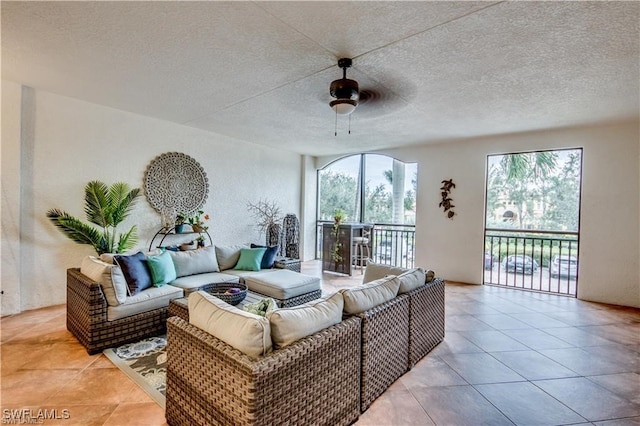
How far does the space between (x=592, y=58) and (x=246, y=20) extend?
2780 millimetres

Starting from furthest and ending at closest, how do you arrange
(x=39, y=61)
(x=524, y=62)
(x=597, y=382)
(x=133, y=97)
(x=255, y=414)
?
(x=133, y=97) < (x=39, y=61) < (x=524, y=62) < (x=597, y=382) < (x=255, y=414)

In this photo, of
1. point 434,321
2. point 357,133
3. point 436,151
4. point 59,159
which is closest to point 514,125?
point 436,151

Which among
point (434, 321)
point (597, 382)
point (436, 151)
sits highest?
point (436, 151)

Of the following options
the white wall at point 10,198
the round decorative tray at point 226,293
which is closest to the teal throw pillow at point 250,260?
the round decorative tray at point 226,293

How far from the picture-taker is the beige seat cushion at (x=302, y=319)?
1520 mm

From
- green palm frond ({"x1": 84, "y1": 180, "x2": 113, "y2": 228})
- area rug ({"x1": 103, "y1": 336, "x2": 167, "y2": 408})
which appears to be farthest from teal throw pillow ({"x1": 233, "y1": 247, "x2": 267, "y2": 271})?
green palm frond ({"x1": 84, "y1": 180, "x2": 113, "y2": 228})

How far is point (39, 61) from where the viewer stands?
274 cm

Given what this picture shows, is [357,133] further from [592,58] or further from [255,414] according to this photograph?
[255,414]

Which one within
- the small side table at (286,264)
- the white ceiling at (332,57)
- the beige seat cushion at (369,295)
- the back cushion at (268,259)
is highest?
the white ceiling at (332,57)

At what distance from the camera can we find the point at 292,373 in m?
1.44

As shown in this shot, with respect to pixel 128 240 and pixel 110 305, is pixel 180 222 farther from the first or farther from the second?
pixel 110 305

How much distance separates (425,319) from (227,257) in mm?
2733

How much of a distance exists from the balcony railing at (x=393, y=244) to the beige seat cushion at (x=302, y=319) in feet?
14.9

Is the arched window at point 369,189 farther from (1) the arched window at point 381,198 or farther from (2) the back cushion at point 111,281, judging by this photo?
(2) the back cushion at point 111,281
